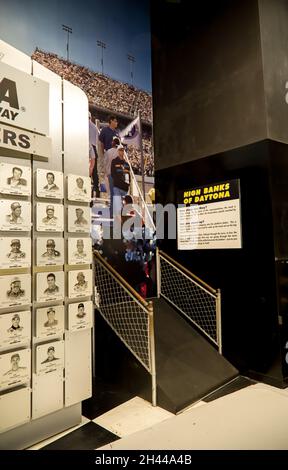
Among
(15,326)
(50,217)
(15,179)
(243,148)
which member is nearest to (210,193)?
(243,148)

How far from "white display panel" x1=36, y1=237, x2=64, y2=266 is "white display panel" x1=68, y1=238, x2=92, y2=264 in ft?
0.27

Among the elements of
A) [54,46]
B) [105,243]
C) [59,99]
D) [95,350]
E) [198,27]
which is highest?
[198,27]

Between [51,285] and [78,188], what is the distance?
0.92 meters

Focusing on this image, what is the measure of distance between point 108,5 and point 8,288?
508 cm

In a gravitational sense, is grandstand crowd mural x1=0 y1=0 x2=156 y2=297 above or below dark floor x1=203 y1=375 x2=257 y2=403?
above

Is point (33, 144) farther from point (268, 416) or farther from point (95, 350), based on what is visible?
point (268, 416)

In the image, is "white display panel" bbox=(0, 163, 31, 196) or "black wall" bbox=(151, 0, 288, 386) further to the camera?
"black wall" bbox=(151, 0, 288, 386)

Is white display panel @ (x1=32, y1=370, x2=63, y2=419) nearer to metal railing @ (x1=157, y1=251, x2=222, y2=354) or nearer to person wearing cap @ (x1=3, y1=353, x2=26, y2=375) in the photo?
person wearing cap @ (x1=3, y1=353, x2=26, y2=375)

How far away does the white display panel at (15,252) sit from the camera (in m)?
2.50

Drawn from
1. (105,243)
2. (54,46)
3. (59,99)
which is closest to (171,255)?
(105,243)

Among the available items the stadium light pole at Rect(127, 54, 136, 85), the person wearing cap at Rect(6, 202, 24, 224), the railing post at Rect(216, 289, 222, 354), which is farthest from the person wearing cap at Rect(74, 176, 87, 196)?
the stadium light pole at Rect(127, 54, 136, 85)

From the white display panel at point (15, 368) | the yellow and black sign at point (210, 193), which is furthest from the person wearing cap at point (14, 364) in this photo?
the yellow and black sign at point (210, 193)

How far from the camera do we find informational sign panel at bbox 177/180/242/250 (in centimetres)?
450

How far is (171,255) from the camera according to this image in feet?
17.7
